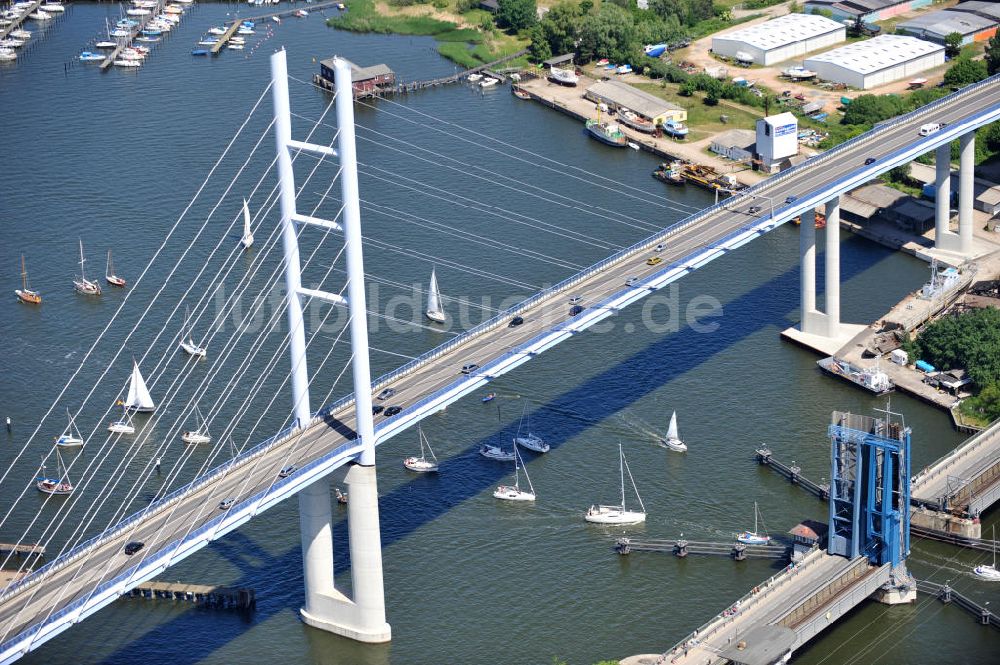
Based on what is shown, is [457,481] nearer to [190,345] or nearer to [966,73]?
[190,345]

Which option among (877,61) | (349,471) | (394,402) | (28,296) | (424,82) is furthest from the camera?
(424,82)

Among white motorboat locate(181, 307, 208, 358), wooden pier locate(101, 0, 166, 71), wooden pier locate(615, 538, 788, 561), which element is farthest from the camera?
wooden pier locate(101, 0, 166, 71)

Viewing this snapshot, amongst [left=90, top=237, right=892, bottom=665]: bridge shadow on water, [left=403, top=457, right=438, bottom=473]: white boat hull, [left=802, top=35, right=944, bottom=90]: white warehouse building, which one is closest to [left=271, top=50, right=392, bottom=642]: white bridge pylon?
[left=90, top=237, right=892, bottom=665]: bridge shadow on water

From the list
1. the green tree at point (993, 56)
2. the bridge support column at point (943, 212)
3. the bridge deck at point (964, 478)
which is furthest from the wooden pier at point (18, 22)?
the bridge deck at point (964, 478)

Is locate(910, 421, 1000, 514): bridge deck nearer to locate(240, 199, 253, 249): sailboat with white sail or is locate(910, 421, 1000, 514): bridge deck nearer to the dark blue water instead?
the dark blue water

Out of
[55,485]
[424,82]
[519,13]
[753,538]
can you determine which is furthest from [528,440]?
[519,13]

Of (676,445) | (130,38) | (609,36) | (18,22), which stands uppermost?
(18,22)

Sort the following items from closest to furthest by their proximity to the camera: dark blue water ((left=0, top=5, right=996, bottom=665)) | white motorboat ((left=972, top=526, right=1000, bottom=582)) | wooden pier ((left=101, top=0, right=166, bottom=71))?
dark blue water ((left=0, top=5, right=996, bottom=665))
white motorboat ((left=972, top=526, right=1000, bottom=582))
wooden pier ((left=101, top=0, right=166, bottom=71))
